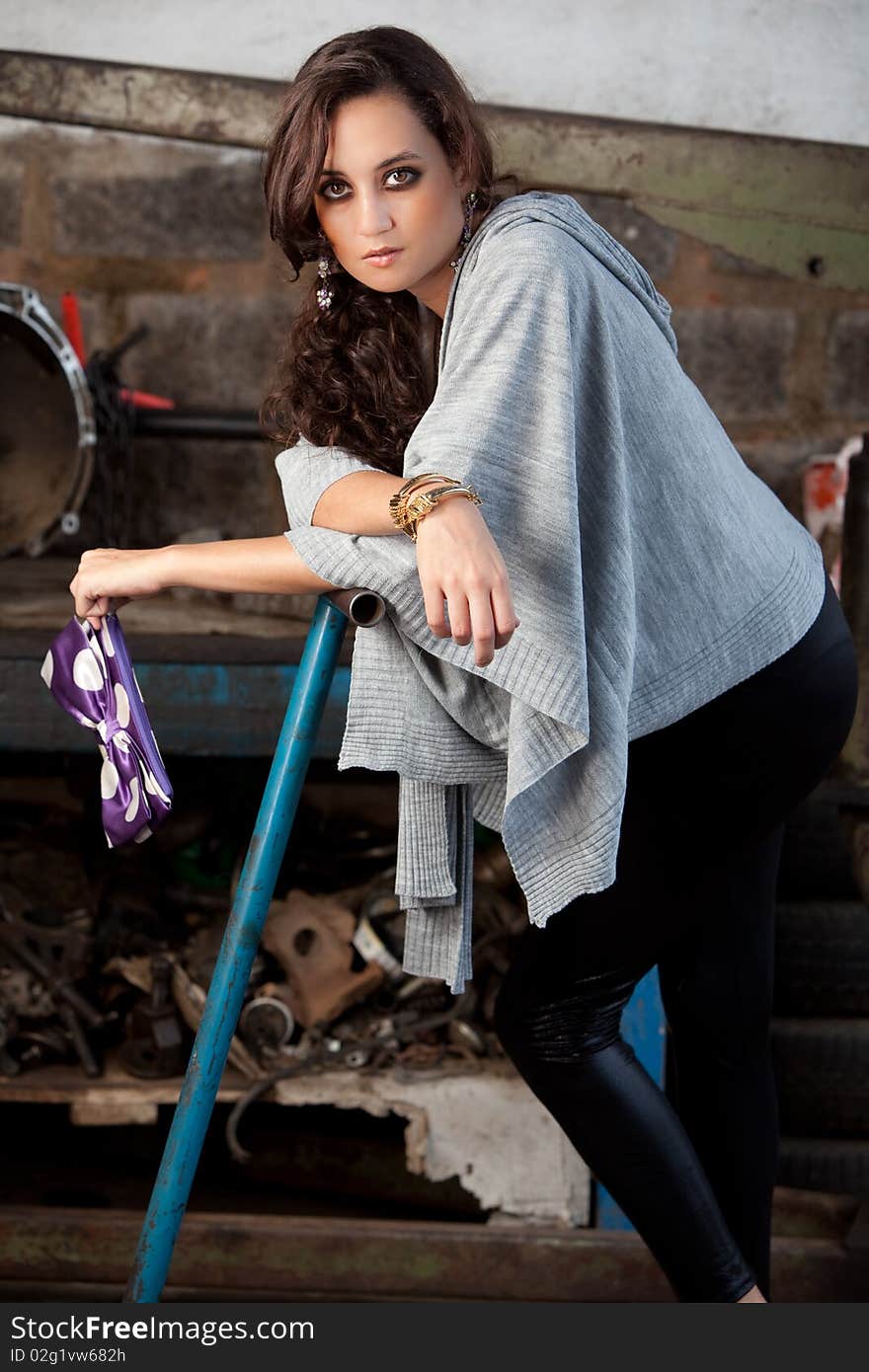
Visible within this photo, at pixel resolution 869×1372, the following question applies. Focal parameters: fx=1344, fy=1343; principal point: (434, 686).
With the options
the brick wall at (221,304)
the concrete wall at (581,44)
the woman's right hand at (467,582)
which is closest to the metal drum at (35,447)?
the brick wall at (221,304)

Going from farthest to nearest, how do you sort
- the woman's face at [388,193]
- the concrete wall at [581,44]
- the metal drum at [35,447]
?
the concrete wall at [581,44]
the metal drum at [35,447]
the woman's face at [388,193]

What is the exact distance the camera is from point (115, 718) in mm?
1335

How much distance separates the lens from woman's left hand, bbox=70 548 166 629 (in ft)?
4.04

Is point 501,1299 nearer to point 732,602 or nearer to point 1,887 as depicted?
point 1,887

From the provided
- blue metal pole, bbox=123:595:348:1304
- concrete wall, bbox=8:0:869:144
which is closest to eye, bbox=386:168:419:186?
blue metal pole, bbox=123:595:348:1304

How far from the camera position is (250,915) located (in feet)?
4.21

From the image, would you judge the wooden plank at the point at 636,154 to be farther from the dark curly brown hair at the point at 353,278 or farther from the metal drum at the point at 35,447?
the dark curly brown hair at the point at 353,278

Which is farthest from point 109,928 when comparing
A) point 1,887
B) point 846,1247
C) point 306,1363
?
point 846,1247

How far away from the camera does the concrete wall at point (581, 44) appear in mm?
2959

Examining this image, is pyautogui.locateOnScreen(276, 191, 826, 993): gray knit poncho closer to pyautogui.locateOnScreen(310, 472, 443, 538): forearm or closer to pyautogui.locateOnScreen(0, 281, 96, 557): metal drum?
pyautogui.locateOnScreen(310, 472, 443, 538): forearm

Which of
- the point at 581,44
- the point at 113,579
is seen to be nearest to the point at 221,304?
the point at 581,44

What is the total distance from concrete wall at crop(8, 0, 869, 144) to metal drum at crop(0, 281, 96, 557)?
30.5 inches

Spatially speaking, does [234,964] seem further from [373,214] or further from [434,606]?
[373,214]

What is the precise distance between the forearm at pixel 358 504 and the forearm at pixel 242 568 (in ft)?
0.15
